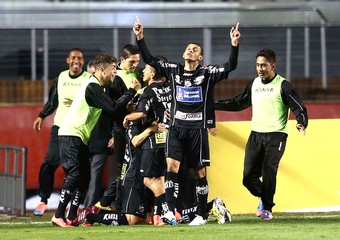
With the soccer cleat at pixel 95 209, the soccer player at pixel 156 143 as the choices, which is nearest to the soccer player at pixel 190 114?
the soccer player at pixel 156 143

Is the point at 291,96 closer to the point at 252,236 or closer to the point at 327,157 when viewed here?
the point at 327,157

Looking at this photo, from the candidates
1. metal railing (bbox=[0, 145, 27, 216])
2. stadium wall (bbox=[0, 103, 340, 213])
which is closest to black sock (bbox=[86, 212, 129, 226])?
Answer: stadium wall (bbox=[0, 103, 340, 213])

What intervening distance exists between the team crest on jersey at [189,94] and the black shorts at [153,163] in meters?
0.83

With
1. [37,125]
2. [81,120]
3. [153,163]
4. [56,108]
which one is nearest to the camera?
[153,163]

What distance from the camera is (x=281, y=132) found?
17484 millimetres

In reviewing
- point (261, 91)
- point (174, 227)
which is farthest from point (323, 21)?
point (174, 227)

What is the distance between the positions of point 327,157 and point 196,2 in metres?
A: 12.1

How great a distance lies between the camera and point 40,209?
19.9 meters

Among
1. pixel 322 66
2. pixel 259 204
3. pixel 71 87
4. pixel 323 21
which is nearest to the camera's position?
pixel 259 204

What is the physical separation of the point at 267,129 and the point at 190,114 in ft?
5.23

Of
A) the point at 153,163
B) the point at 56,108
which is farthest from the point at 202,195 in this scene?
the point at 56,108

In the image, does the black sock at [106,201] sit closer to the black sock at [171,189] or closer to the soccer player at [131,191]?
the soccer player at [131,191]

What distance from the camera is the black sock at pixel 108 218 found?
16.5 meters

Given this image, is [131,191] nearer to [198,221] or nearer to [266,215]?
[198,221]
